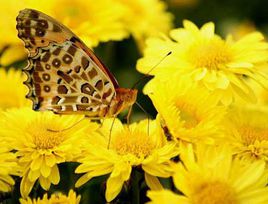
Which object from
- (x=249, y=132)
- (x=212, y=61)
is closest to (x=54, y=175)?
(x=249, y=132)

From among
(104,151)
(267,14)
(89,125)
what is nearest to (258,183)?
(104,151)

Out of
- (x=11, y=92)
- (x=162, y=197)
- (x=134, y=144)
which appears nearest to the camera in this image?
(x=162, y=197)

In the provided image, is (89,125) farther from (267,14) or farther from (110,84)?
(267,14)

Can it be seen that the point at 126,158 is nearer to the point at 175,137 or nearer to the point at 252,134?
the point at 175,137

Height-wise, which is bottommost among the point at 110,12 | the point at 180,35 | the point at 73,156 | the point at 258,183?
the point at 258,183

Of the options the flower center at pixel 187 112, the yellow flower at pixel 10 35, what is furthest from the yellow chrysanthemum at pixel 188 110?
the yellow flower at pixel 10 35

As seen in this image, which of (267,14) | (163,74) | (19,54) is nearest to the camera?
(163,74)

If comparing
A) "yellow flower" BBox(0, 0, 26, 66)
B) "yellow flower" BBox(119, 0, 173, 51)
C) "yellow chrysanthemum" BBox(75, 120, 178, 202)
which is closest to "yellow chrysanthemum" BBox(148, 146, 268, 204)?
"yellow chrysanthemum" BBox(75, 120, 178, 202)
